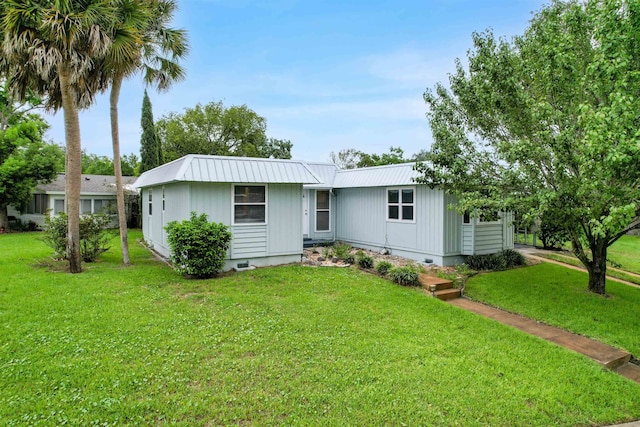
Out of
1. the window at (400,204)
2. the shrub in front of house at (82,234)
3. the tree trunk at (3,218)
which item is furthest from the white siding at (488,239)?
the tree trunk at (3,218)

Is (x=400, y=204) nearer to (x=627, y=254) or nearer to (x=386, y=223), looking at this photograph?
(x=386, y=223)

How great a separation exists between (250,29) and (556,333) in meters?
13.8

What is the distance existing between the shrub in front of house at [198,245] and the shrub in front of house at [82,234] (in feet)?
12.2

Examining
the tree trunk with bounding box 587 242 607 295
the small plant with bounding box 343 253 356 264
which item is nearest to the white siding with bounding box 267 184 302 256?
the small plant with bounding box 343 253 356 264

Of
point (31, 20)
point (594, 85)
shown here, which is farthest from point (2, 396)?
point (594, 85)

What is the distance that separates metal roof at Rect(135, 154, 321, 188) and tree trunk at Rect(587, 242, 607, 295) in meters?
6.65

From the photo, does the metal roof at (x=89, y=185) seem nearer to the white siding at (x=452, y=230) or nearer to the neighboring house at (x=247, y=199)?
the neighboring house at (x=247, y=199)

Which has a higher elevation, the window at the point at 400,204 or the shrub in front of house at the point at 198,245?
the window at the point at 400,204

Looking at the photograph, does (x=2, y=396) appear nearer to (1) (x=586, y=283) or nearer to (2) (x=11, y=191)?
(1) (x=586, y=283)

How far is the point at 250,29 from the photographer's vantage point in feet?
45.1

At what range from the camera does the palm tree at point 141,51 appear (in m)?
8.37

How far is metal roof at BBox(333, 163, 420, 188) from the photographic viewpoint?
10555mm

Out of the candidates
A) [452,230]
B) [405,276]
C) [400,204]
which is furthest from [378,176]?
[405,276]

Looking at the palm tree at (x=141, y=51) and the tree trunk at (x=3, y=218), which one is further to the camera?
the tree trunk at (x=3, y=218)
